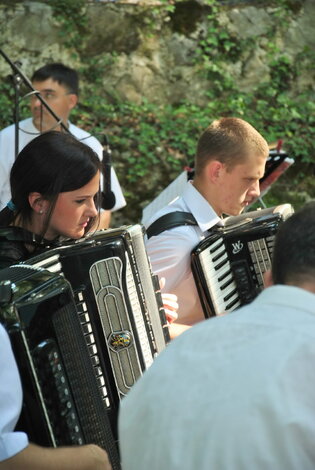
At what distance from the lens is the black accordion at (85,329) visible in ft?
7.29

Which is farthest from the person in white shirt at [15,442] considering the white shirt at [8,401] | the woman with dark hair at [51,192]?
the woman with dark hair at [51,192]

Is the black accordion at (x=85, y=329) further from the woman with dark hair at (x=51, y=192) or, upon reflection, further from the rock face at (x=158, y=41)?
the rock face at (x=158, y=41)

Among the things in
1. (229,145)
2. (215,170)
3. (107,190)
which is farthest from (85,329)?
(107,190)

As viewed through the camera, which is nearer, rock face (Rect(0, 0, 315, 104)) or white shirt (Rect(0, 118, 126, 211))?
white shirt (Rect(0, 118, 126, 211))

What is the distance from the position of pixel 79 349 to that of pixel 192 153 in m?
6.32

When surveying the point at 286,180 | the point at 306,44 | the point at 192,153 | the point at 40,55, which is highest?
the point at 40,55

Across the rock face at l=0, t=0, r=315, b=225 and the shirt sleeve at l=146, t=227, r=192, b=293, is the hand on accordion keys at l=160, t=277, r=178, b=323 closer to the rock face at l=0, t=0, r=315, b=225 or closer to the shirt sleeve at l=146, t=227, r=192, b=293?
the shirt sleeve at l=146, t=227, r=192, b=293

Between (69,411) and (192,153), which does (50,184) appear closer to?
(69,411)

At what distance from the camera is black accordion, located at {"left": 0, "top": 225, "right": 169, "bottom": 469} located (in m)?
2.22

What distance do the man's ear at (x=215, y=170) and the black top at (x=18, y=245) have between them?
121 centimetres

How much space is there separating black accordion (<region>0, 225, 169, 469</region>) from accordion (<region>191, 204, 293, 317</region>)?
19.7 inches

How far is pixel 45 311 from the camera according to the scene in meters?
2.27

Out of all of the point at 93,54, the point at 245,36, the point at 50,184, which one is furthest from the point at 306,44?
the point at 50,184

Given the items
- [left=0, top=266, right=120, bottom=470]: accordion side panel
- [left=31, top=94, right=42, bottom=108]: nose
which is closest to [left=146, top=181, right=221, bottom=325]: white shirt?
Answer: [left=0, top=266, right=120, bottom=470]: accordion side panel
